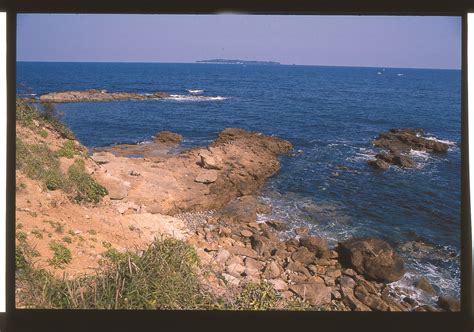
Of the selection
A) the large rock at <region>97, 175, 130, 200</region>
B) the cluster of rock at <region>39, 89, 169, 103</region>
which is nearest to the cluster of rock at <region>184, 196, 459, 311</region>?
the large rock at <region>97, 175, 130, 200</region>

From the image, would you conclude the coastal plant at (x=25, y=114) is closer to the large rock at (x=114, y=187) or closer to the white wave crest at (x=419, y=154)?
the large rock at (x=114, y=187)

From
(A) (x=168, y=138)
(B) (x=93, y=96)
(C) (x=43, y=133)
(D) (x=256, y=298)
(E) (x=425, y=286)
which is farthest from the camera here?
(B) (x=93, y=96)

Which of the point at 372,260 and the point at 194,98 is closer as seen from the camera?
the point at 372,260

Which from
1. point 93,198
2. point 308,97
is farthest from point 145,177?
point 308,97

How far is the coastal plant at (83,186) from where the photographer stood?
7.66 meters

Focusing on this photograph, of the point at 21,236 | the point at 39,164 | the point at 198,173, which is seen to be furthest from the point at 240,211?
the point at 21,236

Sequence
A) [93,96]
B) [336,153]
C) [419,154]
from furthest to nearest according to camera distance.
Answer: [93,96] < [419,154] < [336,153]

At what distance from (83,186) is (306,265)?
15.7 feet

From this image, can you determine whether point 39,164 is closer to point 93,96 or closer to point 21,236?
point 21,236

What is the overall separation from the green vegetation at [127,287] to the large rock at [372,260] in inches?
159

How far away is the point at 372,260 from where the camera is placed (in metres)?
7.82

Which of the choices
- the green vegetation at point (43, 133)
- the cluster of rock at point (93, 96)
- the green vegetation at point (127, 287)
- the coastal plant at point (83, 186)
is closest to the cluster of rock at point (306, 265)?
the green vegetation at point (127, 287)

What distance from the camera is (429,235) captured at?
32.5 feet

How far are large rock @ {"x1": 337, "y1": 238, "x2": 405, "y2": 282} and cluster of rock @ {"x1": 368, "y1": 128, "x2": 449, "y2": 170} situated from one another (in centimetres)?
617
